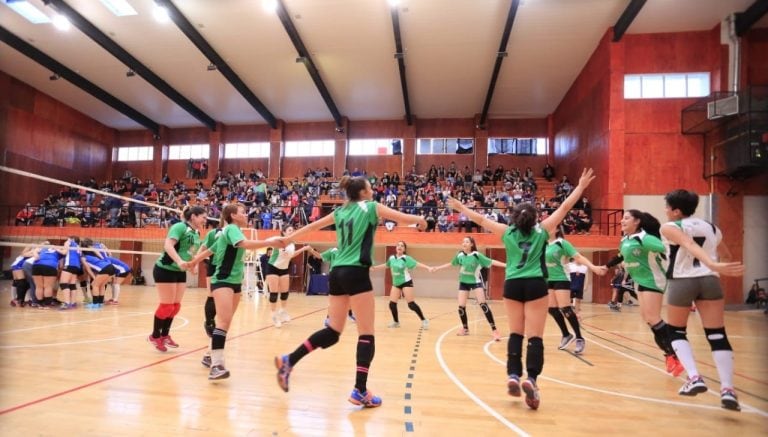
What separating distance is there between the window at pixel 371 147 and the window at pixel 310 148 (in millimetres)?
1401

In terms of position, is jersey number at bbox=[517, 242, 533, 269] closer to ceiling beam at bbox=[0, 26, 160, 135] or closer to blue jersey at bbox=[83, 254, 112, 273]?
blue jersey at bbox=[83, 254, 112, 273]

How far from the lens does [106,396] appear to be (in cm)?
434

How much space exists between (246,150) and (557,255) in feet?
93.0

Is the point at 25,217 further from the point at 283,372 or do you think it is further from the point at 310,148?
the point at 283,372

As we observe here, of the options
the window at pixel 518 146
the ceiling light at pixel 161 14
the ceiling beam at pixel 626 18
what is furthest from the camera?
the window at pixel 518 146

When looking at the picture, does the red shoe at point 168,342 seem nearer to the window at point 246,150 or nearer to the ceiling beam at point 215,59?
the ceiling beam at point 215,59

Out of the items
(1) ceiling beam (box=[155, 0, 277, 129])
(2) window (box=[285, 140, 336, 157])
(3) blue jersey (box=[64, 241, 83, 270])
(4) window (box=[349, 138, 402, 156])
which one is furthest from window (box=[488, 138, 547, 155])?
(3) blue jersey (box=[64, 241, 83, 270])

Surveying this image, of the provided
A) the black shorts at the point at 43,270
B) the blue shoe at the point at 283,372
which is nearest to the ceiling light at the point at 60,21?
the black shorts at the point at 43,270

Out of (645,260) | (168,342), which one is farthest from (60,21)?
(645,260)

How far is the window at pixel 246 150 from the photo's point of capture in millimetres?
31625

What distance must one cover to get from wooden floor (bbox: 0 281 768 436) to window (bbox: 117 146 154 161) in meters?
27.7

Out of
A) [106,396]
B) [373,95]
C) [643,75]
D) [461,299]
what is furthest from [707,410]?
[373,95]

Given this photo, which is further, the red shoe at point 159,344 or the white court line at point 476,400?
the red shoe at point 159,344

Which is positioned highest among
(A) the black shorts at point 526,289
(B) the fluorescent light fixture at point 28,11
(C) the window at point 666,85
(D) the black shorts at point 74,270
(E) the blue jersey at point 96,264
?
(B) the fluorescent light fixture at point 28,11
